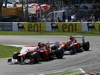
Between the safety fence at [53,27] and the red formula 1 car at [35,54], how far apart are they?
66.8ft

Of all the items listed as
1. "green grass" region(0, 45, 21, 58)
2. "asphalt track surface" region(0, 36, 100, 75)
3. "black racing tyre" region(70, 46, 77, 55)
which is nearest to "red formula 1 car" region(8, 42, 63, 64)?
"asphalt track surface" region(0, 36, 100, 75)

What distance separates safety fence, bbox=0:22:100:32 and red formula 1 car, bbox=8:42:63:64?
20.4 meters

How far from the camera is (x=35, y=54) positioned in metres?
19.8

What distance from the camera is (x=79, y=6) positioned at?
55.0m

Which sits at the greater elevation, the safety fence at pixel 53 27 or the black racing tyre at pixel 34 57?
the black racing tyre at pixel 34 57

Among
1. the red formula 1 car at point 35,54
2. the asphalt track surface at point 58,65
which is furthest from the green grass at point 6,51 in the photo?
the red formula 1 car at point 35,54

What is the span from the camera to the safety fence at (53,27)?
139 feet

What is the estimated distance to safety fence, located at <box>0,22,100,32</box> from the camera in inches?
1668

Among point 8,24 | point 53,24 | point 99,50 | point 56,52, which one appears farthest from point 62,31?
point 56,52

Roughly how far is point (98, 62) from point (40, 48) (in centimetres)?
327

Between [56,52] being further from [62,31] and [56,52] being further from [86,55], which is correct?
[62,31]

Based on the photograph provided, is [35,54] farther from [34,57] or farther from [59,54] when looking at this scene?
[59,54]

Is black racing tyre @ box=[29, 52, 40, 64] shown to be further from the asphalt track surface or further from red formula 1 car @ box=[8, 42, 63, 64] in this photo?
the asphalt track surface

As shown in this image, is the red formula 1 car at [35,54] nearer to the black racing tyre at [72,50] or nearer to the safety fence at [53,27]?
the black racing tyre at [72,50]
